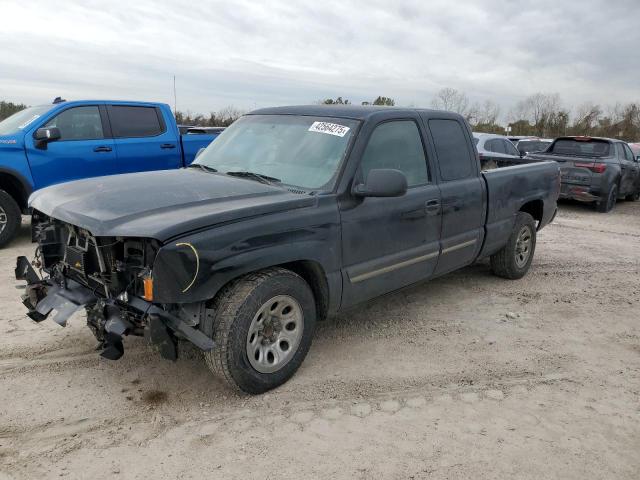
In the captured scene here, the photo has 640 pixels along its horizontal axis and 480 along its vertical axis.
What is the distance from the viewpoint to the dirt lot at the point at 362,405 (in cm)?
279

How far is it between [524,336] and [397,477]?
2.36 metres

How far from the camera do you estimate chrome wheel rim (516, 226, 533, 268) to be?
6.07 meters

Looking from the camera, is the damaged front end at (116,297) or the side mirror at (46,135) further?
the side mirror at (46,135)

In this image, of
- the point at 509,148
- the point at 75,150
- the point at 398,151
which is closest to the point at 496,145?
the point at 509,148

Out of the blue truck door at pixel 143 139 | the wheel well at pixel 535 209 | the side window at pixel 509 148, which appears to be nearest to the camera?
the wheel well at pixel 535 209

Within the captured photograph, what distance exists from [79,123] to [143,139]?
2.85ft

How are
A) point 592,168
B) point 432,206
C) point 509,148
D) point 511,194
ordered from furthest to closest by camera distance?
point 509,148
point 592,168
point 511,194
point 432,206

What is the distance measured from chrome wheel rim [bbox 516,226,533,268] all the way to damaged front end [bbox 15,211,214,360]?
4212 millimetres

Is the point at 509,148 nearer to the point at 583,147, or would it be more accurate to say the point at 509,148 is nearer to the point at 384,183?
the point at 583,147

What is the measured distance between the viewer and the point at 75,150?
23.2 feet

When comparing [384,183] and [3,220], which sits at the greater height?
[384,183]

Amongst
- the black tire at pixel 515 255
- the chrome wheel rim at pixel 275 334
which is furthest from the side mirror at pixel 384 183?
the black tire at pixel 515 255

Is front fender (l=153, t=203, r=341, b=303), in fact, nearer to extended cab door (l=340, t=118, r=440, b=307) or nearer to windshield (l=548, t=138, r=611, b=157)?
extended cab door (l=340, t=118, r=440, b=307)

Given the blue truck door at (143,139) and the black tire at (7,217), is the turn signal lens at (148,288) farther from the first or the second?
the blue truck door at (143,139)
